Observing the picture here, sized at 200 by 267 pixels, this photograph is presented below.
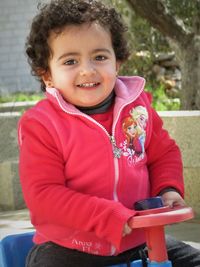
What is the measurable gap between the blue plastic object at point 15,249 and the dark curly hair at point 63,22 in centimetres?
61

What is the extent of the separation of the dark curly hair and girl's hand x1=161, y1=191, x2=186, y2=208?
57 centimetres

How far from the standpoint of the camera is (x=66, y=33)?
2.38 m

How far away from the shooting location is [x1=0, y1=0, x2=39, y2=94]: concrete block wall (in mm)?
15031

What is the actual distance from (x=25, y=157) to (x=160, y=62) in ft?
32.4

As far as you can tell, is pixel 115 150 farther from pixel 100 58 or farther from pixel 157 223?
pixel 157 223

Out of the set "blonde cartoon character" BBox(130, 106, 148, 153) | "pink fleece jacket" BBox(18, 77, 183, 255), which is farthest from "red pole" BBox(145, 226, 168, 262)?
"blonde cartoon character" BBox(130, 106, 148, 153)

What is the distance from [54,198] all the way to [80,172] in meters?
0.16

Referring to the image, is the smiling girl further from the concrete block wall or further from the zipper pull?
the concrete block wall

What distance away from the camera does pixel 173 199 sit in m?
2.37

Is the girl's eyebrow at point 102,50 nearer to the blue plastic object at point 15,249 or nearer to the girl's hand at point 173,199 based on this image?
the girl's hand at point 173,199

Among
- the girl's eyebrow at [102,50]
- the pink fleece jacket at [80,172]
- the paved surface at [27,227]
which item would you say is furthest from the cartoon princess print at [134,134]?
the paved surface at [27,227]

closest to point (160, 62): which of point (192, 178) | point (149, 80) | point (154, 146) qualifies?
point (149, 80)

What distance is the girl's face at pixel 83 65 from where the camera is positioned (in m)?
2.36

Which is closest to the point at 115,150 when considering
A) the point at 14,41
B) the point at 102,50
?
the point at 102,50
